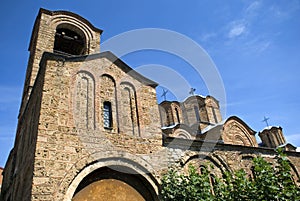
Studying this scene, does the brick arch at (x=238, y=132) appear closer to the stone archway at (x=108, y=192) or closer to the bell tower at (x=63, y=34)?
the bell tower at (x=63, y=34)

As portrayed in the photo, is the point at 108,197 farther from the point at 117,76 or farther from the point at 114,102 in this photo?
the point at 117,76

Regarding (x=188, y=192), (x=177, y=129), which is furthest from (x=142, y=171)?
(x=177, y=129)

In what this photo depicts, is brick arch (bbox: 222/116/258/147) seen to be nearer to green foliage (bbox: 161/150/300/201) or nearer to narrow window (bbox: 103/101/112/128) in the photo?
green foliage (bbox: 161/150/300/201)

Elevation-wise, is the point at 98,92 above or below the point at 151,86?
below

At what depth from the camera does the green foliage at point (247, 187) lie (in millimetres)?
5586

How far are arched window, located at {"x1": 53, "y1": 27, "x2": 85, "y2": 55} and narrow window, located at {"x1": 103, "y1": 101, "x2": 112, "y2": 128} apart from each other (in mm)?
6093

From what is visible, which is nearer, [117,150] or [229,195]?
[229,195]

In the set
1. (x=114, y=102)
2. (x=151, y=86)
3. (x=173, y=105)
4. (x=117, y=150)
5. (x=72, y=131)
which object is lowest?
(x=117, y=150)

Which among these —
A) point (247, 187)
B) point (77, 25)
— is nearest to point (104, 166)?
point (247, 187)

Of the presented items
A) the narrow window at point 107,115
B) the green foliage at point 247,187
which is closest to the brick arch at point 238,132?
the green foliage at point 247,187

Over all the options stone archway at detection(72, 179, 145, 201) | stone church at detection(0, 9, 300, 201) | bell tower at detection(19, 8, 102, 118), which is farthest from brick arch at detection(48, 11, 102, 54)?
stone archway at detection(72, 179, 145, 201)

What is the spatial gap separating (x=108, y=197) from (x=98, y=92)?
333 centimetres

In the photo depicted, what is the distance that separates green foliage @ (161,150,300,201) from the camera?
5586 millimetres

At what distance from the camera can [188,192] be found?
21.8ft
